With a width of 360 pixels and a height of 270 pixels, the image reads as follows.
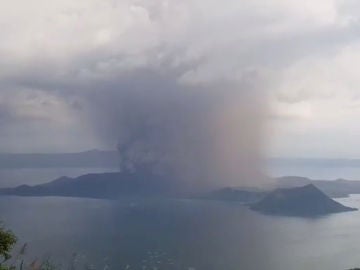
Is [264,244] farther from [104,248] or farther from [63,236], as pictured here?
[63,236]

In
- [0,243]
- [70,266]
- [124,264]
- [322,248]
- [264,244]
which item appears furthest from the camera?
[264,244]

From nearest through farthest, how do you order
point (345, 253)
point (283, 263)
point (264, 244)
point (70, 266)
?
point (70, 266), point (283, 263), point (345, 253), point (264, 244)

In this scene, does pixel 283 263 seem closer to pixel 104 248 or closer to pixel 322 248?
pixel 322 248

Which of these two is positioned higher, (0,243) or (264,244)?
(0,243)

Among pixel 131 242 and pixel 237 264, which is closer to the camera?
pixel 237 264

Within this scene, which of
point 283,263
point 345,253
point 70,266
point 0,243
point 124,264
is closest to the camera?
point 0,243

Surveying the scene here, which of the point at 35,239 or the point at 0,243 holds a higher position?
the point at 0,243

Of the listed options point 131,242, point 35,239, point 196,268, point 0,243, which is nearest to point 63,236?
point 35,239

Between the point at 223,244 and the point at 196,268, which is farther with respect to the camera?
the point at 223,244

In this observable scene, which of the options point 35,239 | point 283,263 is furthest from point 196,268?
point 35,239
